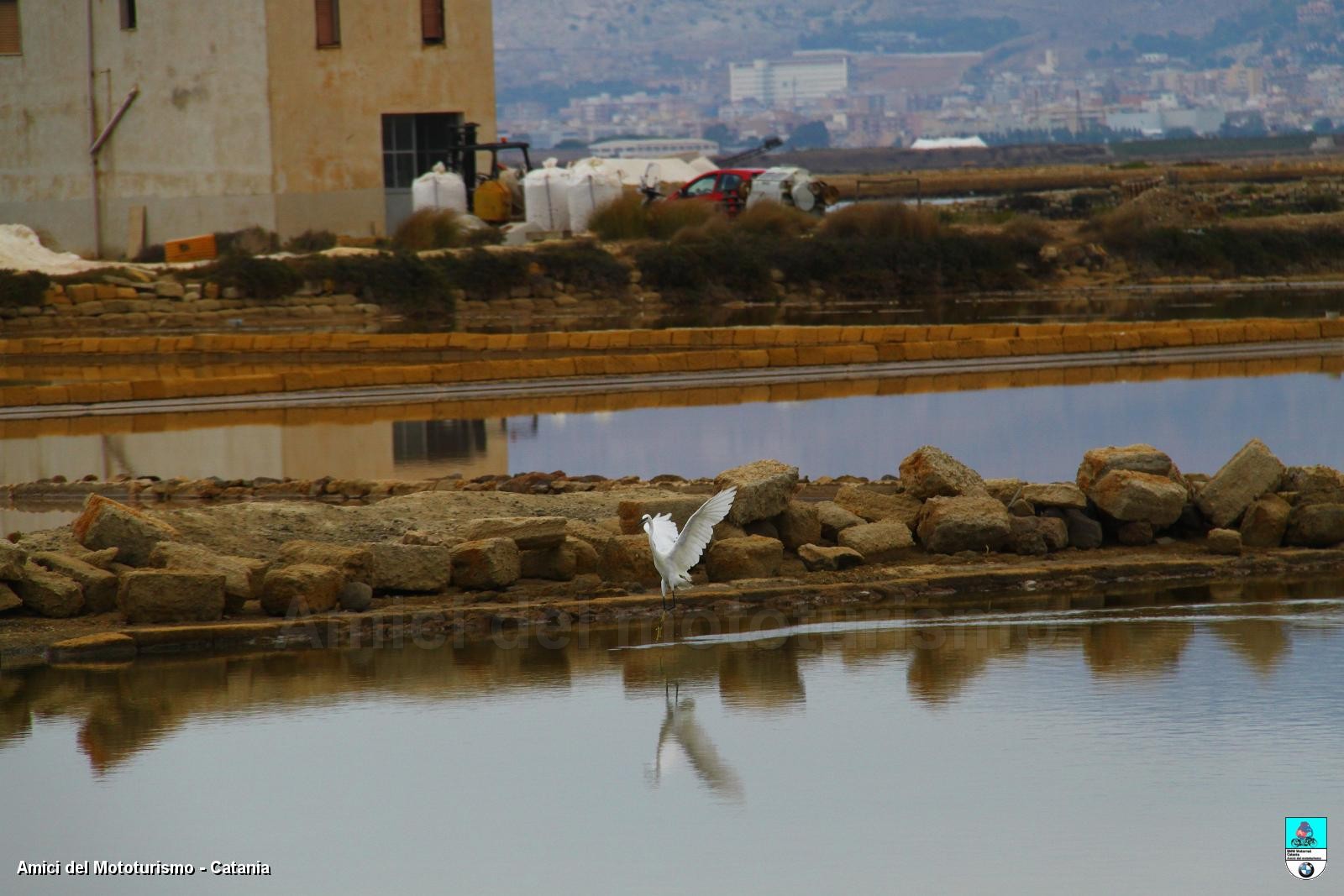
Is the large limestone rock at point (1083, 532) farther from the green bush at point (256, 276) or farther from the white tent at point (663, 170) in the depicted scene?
the white tent at point (663, 170)

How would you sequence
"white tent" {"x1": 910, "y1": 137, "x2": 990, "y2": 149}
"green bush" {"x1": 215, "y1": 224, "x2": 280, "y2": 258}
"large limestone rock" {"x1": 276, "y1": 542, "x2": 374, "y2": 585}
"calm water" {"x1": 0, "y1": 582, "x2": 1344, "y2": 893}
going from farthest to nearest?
"white tent" {"x1": 910, "y1": 137, "x2": 990, "y2": 149} < "green bush" {"x1": 215, "y1": 224, "x2": 280, "y2": 258} < "large limestone rock" {"x1": 276, "y1": 542, "x2": 374, "y2": 585} < "calm water" {"x1": 0, "y1": 582, "x2": 1344, "y2": 893}

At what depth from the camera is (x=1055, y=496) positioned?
11203 millimetres

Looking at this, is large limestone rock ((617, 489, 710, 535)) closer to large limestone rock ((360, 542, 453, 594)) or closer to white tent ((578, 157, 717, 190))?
large limestone rock ((360, 542, 453, 594))

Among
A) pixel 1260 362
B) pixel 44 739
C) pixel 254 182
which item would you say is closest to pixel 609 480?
pixel 44 739

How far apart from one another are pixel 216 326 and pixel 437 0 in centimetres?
1176

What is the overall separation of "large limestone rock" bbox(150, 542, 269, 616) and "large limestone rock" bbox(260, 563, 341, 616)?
88mm

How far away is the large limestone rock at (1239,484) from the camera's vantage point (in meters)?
11.2

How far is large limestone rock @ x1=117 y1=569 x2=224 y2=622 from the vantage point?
9508mm

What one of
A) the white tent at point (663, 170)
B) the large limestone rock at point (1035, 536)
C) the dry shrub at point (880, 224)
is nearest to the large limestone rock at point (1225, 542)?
the large limestone rock at point (1035, 536)

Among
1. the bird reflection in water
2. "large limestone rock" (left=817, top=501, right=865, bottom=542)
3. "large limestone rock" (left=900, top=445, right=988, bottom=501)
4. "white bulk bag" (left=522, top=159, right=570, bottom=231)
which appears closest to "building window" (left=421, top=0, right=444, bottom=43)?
"white bulk bag" (left=522, top=159, right=570, bottom=231)

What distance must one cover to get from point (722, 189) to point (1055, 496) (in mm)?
31022

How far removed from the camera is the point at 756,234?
34531 millimetres

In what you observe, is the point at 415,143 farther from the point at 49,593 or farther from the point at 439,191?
the point at 49,593

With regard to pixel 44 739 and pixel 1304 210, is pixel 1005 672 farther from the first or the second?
pixel 1304 210
